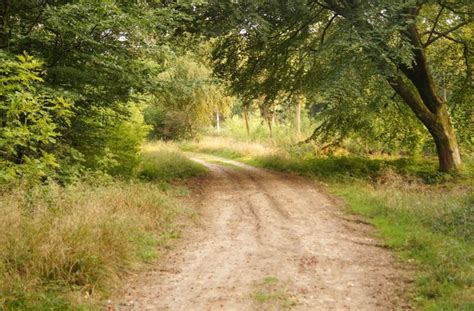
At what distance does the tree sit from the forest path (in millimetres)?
5122

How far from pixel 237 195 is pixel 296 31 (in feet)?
23.7

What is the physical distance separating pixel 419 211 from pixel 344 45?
5750 millimetres

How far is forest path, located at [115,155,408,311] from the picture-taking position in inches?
233

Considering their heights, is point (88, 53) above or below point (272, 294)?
above

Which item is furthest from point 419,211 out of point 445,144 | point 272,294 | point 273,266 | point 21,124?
point 445,144

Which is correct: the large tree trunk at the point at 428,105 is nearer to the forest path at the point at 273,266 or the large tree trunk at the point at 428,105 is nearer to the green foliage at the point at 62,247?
the forest path at the point at 273,266

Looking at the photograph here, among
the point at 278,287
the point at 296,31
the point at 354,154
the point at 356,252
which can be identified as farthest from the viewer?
the point at 354,154

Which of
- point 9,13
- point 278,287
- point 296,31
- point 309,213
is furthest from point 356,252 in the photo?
point 296,31

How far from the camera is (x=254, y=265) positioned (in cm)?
734

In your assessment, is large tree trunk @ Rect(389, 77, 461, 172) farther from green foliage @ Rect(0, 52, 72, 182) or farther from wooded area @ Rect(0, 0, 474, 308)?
green foliage @ Rect(0, 52, 72, 182)

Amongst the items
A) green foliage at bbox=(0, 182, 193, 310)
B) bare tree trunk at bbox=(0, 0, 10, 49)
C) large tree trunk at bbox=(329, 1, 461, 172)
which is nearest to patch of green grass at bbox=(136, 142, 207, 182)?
bare tree trunk at bbox=(0, 0, 10, 49)

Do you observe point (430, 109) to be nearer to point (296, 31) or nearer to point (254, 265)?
point (296, 31)

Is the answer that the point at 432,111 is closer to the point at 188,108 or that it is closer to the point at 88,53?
the point at 88,53

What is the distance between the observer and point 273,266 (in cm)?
726
